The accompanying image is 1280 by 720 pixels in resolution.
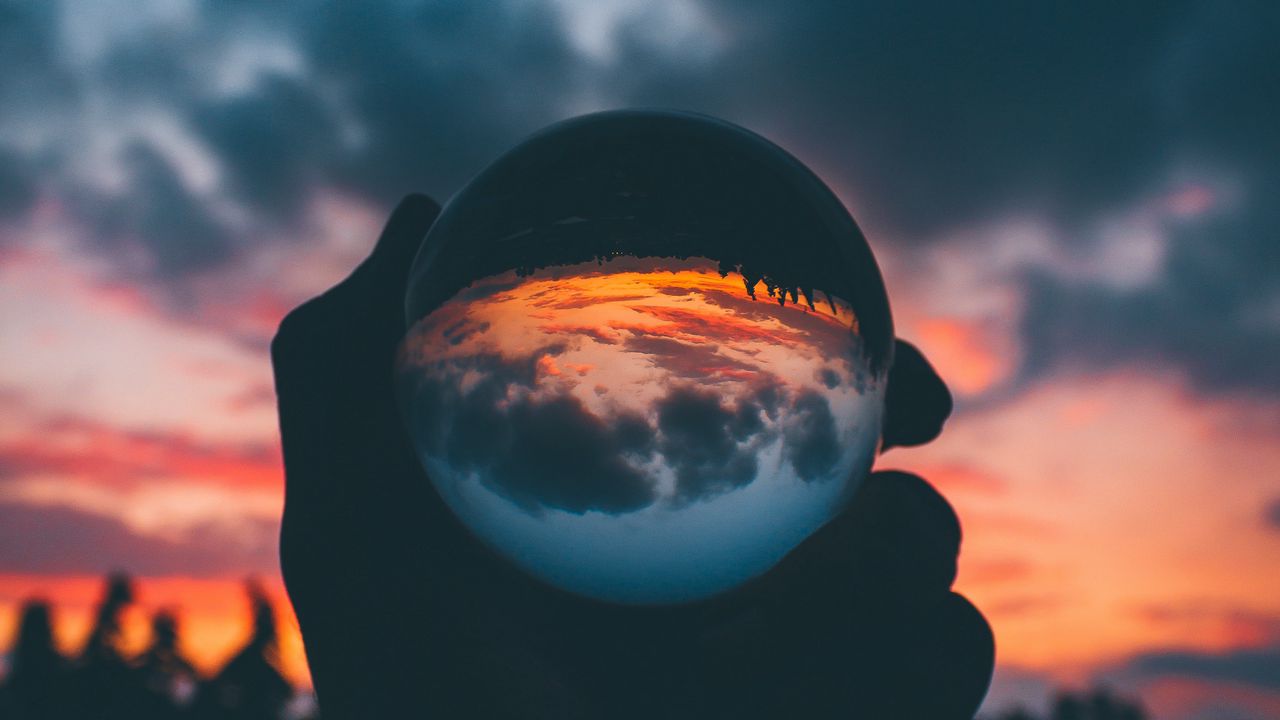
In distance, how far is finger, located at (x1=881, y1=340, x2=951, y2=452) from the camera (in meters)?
4.97

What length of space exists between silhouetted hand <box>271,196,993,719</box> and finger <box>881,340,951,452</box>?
1.32 ft

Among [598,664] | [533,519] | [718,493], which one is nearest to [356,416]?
[533,519]

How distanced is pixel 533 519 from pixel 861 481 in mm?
1650

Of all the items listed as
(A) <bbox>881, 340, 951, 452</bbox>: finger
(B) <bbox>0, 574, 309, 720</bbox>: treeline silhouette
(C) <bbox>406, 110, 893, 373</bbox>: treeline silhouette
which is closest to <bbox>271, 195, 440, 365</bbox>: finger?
(C) <bbox>406, 110, 893, 373</bbox>: treeline silhouette

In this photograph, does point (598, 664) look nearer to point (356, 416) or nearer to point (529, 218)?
point (356, 416)

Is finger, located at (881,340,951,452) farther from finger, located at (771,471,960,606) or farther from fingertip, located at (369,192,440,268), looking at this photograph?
fingertip, located at (369,192,440,268)

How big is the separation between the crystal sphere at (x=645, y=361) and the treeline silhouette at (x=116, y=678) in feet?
82.5

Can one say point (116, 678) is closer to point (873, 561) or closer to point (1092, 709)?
point (873, 561)

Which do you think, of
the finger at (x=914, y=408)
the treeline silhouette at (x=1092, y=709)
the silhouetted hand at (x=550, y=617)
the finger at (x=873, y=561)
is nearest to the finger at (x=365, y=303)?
the silhouetted hand at (x=550, y=617)

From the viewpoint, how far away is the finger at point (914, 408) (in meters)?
4.97

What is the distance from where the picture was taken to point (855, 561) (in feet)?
14.8

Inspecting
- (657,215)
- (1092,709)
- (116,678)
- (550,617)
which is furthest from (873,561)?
(1092,709)

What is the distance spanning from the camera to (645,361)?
3326 mm

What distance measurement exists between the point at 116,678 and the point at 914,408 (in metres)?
30.1
